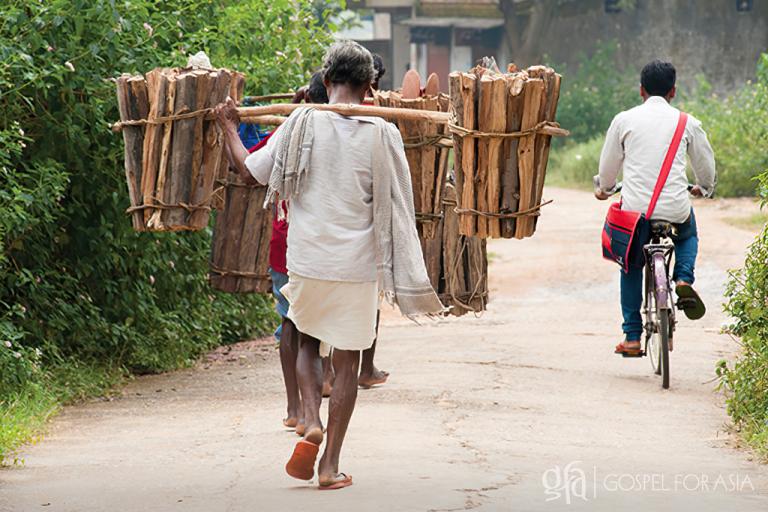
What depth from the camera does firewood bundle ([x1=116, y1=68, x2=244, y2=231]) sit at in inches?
247

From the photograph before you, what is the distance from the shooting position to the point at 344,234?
532 centimetres

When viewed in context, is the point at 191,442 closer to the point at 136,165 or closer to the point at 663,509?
the point at 136,165

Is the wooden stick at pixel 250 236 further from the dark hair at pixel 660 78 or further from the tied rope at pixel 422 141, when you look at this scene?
the dark hair at pixel 660 78

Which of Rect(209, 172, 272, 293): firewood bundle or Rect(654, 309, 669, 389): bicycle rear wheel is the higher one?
Rect(209, 172, 272, 293): firewood bundle

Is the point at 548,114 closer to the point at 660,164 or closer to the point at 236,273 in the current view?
the point at 660,164

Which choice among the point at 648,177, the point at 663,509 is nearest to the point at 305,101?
the point at 648,177

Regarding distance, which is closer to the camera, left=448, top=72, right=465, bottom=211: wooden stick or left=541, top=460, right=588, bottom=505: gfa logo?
left=541, top=460, right=588, bottom=505: gfa logo

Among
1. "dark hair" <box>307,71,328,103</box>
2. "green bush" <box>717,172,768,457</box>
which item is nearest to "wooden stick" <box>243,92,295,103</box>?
"dark hair" <box>307,71,328,103</box>

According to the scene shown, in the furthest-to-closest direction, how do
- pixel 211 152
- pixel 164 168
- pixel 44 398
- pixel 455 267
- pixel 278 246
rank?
pixel 455 267
pixel 44 398
pixel 278 246
pixel 211 152
pixel 164 168

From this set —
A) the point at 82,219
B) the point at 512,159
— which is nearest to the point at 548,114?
the point at 512,159

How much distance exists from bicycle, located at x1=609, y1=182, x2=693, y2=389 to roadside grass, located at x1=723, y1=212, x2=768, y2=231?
9.63 metres

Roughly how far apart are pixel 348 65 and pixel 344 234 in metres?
0.72

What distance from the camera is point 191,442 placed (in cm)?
641

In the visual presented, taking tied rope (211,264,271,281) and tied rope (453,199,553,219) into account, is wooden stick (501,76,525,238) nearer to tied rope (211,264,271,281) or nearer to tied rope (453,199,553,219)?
tied rope (453,199,553,219)
